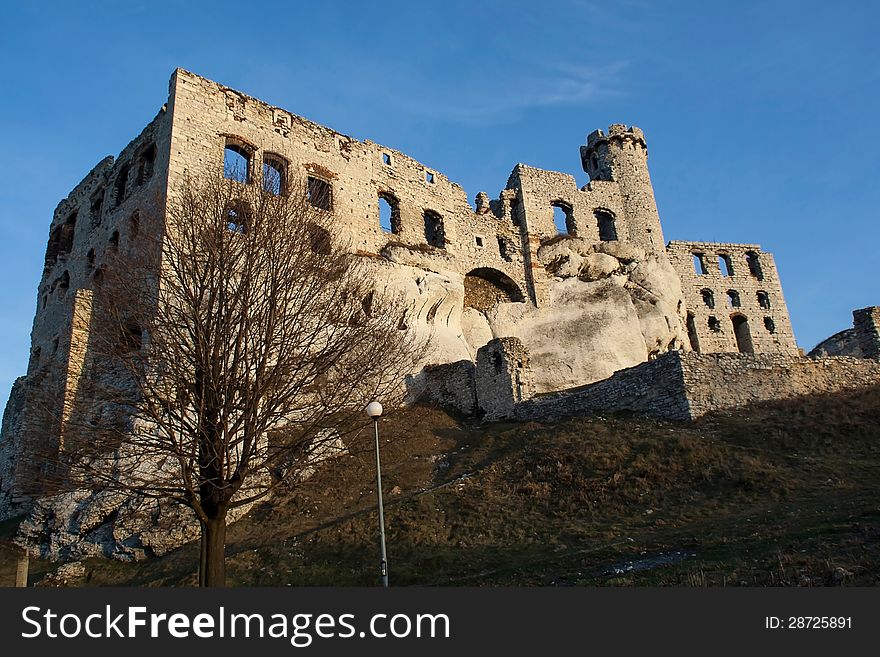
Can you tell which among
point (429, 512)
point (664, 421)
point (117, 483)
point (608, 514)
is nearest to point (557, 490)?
point (608, 514)

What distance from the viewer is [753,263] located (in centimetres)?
5169

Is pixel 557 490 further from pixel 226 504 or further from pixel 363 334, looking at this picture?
pixel 226 504

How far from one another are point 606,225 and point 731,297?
1268cm

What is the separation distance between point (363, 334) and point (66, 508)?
41.6 feet

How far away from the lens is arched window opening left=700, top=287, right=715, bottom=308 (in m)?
48.8

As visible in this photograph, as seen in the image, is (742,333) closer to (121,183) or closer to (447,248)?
(447,248)

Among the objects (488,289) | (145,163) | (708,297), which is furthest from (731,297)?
(145,163)

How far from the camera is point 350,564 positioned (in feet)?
50.7

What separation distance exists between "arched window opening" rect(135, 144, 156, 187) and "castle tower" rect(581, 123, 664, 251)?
95.7ft

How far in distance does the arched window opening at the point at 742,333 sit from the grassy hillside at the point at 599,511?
1096 inches

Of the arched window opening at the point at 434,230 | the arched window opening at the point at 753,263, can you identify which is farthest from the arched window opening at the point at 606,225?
the arched window opening at the point at 753,263

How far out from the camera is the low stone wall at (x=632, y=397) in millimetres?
22359

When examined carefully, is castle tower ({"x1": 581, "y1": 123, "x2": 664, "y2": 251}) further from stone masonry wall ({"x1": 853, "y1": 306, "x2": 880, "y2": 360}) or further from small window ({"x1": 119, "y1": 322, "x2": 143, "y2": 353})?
small window ({"x1": 119, "y1": 322, "x2": 143, "y2": 353})

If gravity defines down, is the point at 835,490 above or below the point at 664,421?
below
